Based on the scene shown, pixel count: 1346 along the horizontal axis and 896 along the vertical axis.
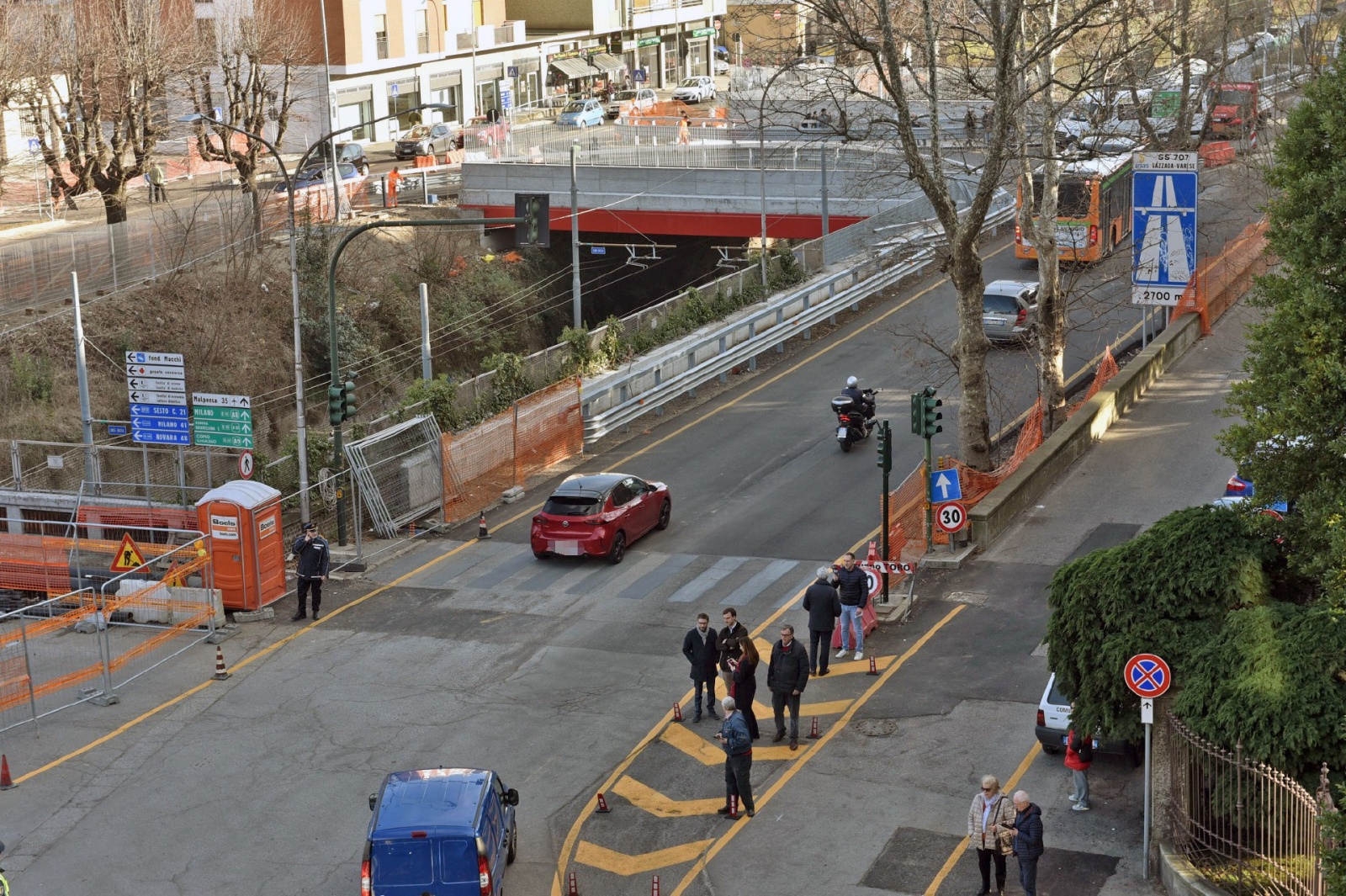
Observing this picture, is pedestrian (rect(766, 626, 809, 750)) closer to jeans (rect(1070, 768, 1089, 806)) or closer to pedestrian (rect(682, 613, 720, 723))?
pedestrian (rect(682, 613, 720, 723))

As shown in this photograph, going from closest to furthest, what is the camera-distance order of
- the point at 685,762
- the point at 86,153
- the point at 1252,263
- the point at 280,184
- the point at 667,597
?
the point at 685,762 → the point at 667,597 → the point at 1252,263 → the point at 86,153 → the point at 280,184

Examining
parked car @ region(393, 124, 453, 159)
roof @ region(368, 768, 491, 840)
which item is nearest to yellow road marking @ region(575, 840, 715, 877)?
roof @ region(368, 768, 491, 840)

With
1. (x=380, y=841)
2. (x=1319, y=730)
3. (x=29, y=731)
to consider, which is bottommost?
(x=29, y=731)

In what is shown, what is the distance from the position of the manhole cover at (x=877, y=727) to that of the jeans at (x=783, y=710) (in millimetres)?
864

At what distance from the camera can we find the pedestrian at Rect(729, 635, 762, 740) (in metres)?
17.8

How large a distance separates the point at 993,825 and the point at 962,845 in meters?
1.57

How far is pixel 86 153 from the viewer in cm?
4719

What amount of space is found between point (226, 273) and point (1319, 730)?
138 feet

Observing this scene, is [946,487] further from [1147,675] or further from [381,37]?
[381,37]

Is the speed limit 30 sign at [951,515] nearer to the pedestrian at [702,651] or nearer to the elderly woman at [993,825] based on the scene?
the pedestrian at [702,651]

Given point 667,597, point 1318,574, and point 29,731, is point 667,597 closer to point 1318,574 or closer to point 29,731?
point 29,731

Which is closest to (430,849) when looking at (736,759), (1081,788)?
(736,759)

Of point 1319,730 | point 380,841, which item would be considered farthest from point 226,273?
point 1319,730

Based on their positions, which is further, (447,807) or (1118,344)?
(1118,344)
